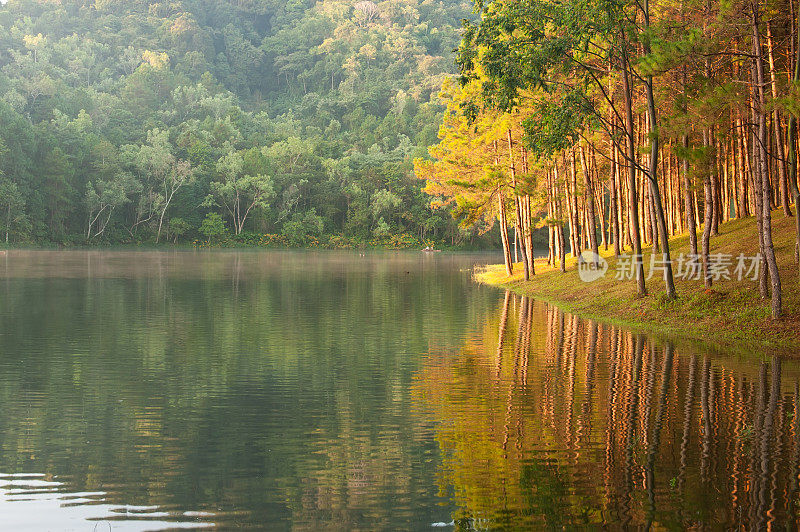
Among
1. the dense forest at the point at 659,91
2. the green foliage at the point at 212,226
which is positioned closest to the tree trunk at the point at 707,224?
the dense forest at the point at 659,91

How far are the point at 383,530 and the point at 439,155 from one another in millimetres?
35433

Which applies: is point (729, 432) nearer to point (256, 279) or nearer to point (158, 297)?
point (158, 297)

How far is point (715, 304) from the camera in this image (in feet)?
71.6

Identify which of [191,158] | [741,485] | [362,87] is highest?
[362,87]

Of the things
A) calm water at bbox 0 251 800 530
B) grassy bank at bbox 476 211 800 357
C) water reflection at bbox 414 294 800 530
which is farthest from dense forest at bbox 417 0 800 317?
water reflection at bbox 414 294 800 530

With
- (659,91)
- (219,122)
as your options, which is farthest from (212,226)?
(659,91)

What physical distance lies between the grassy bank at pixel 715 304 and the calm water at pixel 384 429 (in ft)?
5.37

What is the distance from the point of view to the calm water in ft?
26.0

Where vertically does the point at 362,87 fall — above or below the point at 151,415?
above

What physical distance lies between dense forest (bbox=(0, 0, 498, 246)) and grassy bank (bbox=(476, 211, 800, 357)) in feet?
88.4

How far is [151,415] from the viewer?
11.8 metres

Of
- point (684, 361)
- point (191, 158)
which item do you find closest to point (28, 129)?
point (191, 158)

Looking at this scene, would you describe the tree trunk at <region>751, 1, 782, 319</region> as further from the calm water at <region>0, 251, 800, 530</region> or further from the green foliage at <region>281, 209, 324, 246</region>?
the green foliage at <region>281, 209, 324, 246</region>

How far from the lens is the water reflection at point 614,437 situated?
25.8 ft
